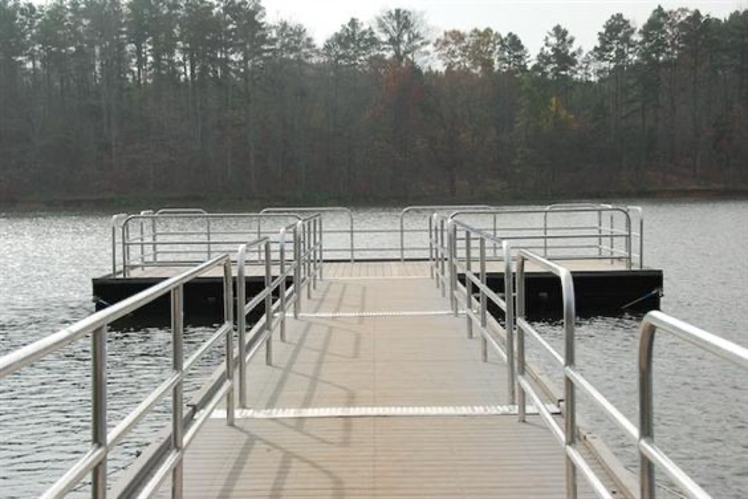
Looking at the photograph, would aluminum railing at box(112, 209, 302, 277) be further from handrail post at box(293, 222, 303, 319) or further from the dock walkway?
the dock walkway

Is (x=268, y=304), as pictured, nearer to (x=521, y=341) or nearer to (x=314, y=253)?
(x=521, y=341)

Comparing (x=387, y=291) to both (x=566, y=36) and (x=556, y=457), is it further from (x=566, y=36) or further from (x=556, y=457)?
(x=566, y=36)

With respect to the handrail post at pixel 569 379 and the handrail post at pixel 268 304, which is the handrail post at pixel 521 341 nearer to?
the handrail post at pixel 569 379

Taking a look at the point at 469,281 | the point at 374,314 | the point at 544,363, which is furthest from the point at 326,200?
the point at 469,281

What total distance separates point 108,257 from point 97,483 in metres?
22.0

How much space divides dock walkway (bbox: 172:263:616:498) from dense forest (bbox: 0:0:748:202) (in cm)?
5481

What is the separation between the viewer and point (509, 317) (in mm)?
5758

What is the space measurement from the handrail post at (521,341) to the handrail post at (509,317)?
0.31 metres

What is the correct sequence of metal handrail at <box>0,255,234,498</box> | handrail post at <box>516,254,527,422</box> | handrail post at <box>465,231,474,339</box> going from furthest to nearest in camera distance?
handrail post at <box>465,231,474,339</box>, handrail post at <box>516,254,527,422</box>, metal handrail at <box>0,255,234,498</box>

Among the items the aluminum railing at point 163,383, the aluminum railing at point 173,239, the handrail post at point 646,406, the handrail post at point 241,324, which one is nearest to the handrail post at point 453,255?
the aluminum railing at point 173,239

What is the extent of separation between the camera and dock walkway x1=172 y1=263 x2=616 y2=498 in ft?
14.5

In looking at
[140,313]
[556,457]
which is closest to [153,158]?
[140,313]

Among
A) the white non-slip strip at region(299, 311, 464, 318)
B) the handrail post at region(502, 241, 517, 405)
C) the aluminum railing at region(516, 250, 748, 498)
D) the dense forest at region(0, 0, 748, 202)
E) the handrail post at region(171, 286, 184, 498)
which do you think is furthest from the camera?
the dense forest at region(0, 0, 748, 202)

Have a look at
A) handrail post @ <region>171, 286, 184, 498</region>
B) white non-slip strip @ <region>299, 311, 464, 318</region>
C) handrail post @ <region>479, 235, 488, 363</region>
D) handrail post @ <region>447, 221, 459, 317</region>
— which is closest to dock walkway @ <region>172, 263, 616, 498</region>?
handrail post @ <region>479, 235, 488, 363</region>
